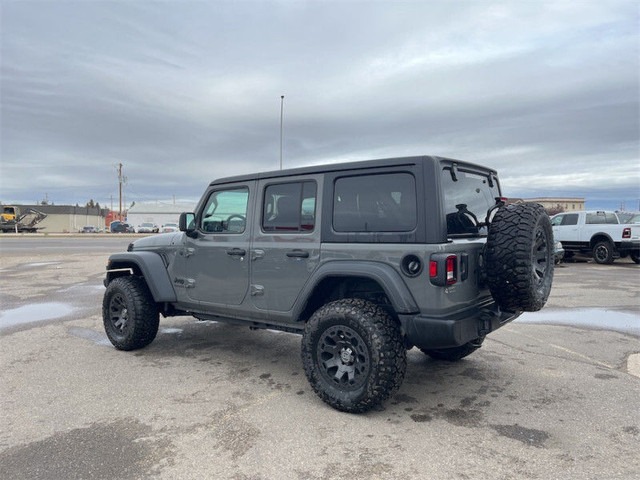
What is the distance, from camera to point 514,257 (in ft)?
11.3

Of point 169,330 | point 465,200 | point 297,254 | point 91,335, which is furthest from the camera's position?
point 169,330

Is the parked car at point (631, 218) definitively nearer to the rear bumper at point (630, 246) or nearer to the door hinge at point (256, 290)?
the rear bumper at point (630, 246)

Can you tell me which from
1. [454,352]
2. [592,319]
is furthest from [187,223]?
[592,319]

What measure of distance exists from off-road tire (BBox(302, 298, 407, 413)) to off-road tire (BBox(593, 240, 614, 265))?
1419 cm

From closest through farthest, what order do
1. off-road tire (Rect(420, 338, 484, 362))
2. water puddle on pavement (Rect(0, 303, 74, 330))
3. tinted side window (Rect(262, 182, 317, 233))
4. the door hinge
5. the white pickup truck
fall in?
tinted side window (Rect(262, 182, 317, 233))
the door hinge
off-road tire (Rect(420, 338, 484, 362))
water puddle on pavement (Rect(0, 303, 74, 330))
the white pickup truck

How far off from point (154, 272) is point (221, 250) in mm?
1052

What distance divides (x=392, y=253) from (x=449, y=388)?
60.8 inches

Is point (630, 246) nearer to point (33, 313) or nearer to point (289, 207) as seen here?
point (289, 207)

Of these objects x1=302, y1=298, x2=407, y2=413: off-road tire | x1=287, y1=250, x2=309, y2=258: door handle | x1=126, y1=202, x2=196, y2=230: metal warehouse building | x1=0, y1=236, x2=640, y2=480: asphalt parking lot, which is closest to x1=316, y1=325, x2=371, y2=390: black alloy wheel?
x1=302, y1=298, x2=407, y2=413: off-road tire

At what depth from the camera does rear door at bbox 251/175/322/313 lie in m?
4.05

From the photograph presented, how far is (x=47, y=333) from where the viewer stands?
6.20 meters

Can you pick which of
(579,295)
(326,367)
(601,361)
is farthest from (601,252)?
(326,367)

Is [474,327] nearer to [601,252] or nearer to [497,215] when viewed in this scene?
[497,215]

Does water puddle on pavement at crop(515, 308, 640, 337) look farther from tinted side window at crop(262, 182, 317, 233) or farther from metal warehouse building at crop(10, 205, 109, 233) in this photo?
metal warehouse building at crop(10, 205, 109, 233)
